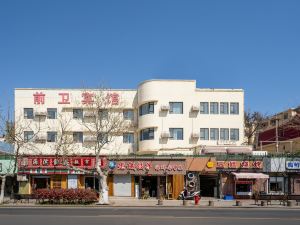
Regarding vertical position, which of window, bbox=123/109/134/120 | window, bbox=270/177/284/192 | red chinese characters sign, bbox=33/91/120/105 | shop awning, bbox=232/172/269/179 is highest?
red chinese characters sign, bbox=33/91/120/105

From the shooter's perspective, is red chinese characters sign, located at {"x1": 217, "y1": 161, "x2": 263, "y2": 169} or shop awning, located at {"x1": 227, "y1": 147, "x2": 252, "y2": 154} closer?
red chinese characters sign, located at {"x1": 217, "y1": 161, "x2": 263, "y2": 169}

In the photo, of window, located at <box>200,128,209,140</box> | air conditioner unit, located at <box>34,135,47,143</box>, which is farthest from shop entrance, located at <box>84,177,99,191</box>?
window, located at <box>200,128,209,140</box>

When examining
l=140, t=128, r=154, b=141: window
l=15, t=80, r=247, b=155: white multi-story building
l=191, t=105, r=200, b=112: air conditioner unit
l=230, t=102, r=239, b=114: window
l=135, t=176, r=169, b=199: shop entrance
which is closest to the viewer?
l=135, t=176, r=169, b=199: shop entrance

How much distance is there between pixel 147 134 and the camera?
53375mm

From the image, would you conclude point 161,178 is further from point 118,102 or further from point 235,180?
point 118,102

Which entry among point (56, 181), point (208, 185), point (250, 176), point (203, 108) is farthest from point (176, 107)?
point (56, 181)

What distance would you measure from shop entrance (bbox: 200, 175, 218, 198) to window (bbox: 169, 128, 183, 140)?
21.6 ft

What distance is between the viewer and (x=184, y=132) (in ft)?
173

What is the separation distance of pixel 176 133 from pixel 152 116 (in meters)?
3.31

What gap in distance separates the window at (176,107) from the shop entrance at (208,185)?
342 inches

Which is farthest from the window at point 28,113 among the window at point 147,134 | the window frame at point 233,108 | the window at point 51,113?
the window frame at point 233,108

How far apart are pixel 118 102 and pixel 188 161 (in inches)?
496

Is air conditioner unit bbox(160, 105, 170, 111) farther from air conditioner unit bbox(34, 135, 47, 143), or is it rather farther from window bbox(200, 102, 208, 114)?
air conditioner unit bbox(34, 135, 47, 143)

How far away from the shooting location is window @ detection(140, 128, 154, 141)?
Answer: 174 feet
